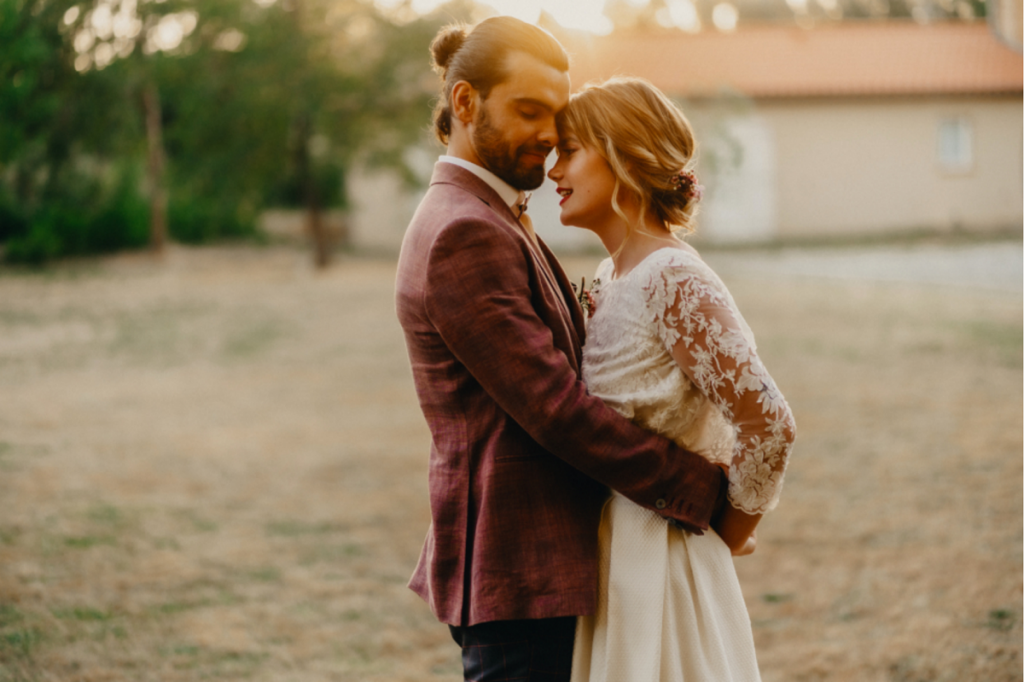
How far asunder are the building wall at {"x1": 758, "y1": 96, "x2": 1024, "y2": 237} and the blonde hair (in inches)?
937

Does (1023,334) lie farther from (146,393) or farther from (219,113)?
(219,113)

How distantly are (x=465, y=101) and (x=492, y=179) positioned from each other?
168 mm

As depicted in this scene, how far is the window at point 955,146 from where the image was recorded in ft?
78.8

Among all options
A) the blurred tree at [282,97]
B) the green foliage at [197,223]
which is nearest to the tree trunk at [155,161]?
the blurred tree at [282,97]

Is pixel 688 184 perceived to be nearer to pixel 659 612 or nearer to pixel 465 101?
pixel 465 101

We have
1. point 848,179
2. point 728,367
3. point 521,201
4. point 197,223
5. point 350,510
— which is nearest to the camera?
point 728,367

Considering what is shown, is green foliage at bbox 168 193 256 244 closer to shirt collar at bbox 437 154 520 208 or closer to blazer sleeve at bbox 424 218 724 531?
shirt collar at bbox 437 154 520 208

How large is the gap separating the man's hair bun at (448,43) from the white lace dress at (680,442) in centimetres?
61

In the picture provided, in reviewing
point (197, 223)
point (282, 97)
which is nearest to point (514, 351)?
point (282, 97)

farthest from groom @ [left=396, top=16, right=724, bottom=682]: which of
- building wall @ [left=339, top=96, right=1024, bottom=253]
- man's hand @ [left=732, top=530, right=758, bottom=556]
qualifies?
building wall @ [left=339, top=96, right=1024, bottom=253]

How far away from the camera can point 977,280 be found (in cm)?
1548

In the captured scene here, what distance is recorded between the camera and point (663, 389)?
1932mm

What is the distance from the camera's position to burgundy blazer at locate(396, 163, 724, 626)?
5.82 feet

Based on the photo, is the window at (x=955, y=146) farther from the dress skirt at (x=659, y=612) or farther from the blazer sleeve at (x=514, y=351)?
the blazer sleeve at (x=514, y=351)
